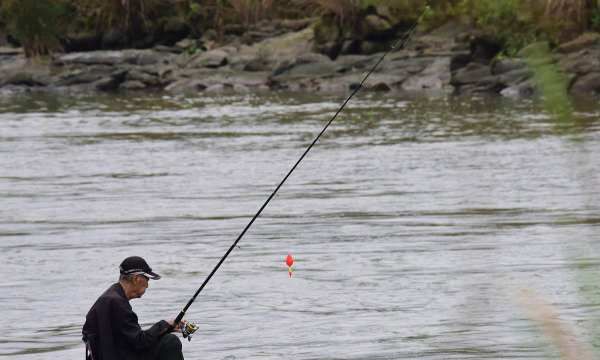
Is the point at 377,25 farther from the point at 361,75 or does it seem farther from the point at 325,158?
the point at 325,158

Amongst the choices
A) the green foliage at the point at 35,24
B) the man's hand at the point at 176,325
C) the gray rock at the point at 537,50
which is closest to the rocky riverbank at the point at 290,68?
the green foliage at the point at 35,24

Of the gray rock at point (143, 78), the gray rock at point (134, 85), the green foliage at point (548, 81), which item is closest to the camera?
the green foliage at point (548, 81)

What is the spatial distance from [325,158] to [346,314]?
12836 millimetres

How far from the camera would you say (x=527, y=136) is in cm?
2544

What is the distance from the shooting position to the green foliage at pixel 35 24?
1956 inches

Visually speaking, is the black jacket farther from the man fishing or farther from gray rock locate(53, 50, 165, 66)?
gray rock locate(53, 50, 165, 66)

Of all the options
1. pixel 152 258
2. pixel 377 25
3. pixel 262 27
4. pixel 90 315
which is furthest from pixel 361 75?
pixel 90 315

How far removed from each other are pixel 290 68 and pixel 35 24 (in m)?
11.4

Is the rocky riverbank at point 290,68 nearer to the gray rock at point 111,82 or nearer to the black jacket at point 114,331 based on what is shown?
the gray rock at point 111,82

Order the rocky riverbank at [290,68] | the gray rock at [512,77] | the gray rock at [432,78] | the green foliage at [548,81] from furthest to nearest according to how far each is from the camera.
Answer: the gray rock at [432,78] → the rocky riverbank at [290,68] → the gray rock at [512,77] → the green foliage at [548,81]

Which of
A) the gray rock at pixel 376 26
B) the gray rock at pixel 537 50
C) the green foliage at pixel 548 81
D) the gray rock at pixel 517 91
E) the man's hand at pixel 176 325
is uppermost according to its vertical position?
the gray rock at pixel 537 50

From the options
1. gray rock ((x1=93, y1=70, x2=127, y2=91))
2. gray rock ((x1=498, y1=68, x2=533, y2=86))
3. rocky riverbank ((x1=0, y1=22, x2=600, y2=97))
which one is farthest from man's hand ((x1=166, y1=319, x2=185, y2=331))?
gray rock ((x1=93, y1=70, x2=127, y2=91))

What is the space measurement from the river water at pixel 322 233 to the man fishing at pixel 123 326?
151cm

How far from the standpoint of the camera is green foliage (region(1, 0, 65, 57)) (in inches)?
1956
